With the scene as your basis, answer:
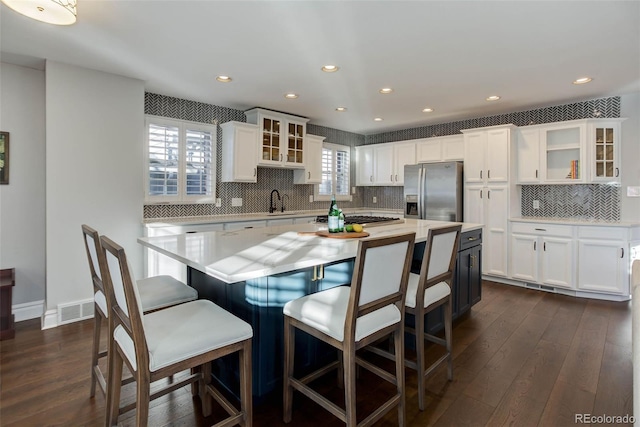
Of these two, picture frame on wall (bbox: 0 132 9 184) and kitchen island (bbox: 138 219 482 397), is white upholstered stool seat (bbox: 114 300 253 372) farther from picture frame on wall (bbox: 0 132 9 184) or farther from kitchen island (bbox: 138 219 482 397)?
picture frame on wall (bbox: 0 132 9 184)

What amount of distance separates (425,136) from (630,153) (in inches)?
108

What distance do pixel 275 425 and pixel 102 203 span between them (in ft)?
9.32

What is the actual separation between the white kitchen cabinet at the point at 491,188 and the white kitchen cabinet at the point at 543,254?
0.46 feet

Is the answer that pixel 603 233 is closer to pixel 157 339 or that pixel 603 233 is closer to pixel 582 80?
pixel 582 80

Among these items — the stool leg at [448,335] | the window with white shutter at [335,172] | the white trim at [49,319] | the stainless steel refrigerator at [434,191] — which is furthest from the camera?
the window with white shutter at [335,172]

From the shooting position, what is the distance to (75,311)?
3176mm

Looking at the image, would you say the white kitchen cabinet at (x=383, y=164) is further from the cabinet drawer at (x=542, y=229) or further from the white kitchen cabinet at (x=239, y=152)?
the white kitchen cabinet at (x=239, y=152)

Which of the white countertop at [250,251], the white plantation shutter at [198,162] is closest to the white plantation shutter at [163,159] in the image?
the white plantation shutter at [198,162]

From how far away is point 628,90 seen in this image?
3869 millimetres

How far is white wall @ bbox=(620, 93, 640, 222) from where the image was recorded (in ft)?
13.2

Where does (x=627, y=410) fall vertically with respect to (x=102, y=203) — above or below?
below

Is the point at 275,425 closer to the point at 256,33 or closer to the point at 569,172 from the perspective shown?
the point at 256,33

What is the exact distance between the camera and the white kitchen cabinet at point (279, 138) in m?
4.63

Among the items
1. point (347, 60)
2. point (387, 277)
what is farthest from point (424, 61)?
point (387, 277)
